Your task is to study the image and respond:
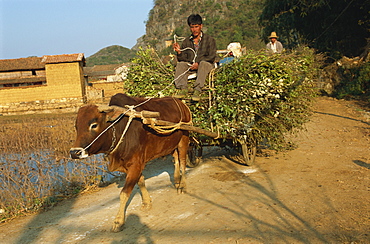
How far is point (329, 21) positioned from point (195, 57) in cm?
1398

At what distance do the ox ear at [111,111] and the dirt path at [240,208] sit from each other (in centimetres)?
164

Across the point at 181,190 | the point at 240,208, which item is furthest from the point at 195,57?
the point at 240,208

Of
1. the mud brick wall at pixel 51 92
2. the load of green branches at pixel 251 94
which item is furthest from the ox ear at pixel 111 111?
the mud brick wall at pixel 51 92

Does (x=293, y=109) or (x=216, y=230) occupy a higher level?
(x=293, y=109)

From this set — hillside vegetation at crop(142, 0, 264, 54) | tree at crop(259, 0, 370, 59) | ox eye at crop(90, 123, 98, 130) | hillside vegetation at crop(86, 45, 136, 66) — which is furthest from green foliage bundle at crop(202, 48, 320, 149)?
hillside vegetation at crop(86, 45, 136, 66)

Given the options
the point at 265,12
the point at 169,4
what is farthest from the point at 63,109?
the point at 169,4

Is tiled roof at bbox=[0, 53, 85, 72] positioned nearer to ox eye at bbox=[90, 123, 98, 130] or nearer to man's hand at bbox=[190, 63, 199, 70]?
man's hand at bbox=[190, 63, 199, 70]

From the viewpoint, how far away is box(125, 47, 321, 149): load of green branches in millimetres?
5859

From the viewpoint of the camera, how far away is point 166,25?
134m

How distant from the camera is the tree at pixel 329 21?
16.5 meters

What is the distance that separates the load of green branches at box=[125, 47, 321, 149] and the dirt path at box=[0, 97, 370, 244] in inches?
37.5

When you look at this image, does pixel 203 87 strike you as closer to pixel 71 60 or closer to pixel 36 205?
pixel 36 205

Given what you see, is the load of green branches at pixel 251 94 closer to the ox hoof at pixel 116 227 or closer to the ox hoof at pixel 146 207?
the ox hoof at pixel 146 207

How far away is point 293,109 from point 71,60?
1210 inches
